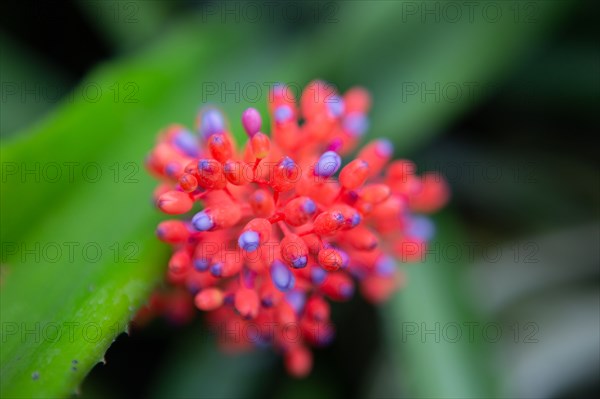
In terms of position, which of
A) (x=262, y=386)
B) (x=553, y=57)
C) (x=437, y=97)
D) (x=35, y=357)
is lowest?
(x=35, y=357)

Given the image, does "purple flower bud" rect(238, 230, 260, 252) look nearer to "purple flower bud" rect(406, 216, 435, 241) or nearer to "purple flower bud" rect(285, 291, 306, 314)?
"purple flower bud" rect(285, 291, 306, 314)

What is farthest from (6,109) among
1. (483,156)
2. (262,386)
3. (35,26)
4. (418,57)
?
(483,156)

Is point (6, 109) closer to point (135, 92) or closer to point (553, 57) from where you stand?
point (135, 92)

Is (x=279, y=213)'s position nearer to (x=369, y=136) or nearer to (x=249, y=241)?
(x=249, y=241)

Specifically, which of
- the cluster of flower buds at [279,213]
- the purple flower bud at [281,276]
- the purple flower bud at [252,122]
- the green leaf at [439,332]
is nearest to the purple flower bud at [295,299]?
the cluster of flower buds at [279,213]

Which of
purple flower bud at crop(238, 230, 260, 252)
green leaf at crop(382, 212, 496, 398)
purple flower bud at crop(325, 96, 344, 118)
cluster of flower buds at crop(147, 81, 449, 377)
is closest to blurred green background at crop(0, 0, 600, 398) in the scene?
green leaf at crop(382, 212, 496, 398)

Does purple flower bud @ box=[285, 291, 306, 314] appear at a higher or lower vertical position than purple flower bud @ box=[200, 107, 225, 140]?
lower

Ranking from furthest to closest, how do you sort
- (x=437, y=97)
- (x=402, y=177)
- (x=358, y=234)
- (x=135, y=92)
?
1. (x=437, y=97)
2. (x=135, y=92)
3. (x=402, y=177)
4. (x=358, y=234)
